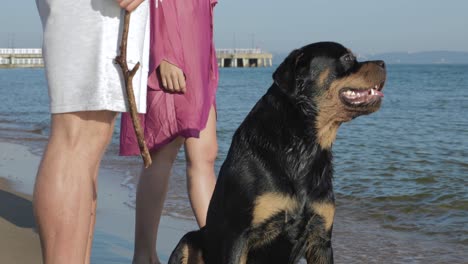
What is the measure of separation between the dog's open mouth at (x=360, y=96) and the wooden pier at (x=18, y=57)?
307 feet

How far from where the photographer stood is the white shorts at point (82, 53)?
9.77 ft

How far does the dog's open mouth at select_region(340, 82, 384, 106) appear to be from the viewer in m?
3.84

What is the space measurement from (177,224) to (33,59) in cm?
9740

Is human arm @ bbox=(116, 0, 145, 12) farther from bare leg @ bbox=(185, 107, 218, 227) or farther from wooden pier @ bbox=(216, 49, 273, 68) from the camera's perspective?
wooden pier @ bbox=(216, 49, 273, 68)

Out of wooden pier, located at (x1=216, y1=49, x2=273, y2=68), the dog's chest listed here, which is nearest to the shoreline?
the dog's chest

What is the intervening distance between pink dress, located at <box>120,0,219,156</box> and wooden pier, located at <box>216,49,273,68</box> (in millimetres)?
105290

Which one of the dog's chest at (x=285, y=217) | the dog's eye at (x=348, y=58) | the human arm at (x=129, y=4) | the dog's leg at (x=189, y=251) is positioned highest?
the human arm at (x=129, y=4)

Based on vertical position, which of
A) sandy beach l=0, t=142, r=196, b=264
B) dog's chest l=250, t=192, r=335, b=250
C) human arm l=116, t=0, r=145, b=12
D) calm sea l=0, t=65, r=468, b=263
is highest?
human arm l=116, t=0, r=145, b=12

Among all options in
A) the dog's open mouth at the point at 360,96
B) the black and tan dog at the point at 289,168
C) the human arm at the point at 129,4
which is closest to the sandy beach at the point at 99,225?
the black and tan dog at the point at 289,168

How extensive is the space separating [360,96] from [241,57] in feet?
350

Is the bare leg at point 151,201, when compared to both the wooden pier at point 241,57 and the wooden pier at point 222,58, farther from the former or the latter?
the wooden pier at point 241,57

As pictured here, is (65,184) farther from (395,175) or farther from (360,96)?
(395,175)

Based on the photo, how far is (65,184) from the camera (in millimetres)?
3117

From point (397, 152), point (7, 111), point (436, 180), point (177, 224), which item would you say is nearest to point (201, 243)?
point (177, 224)
